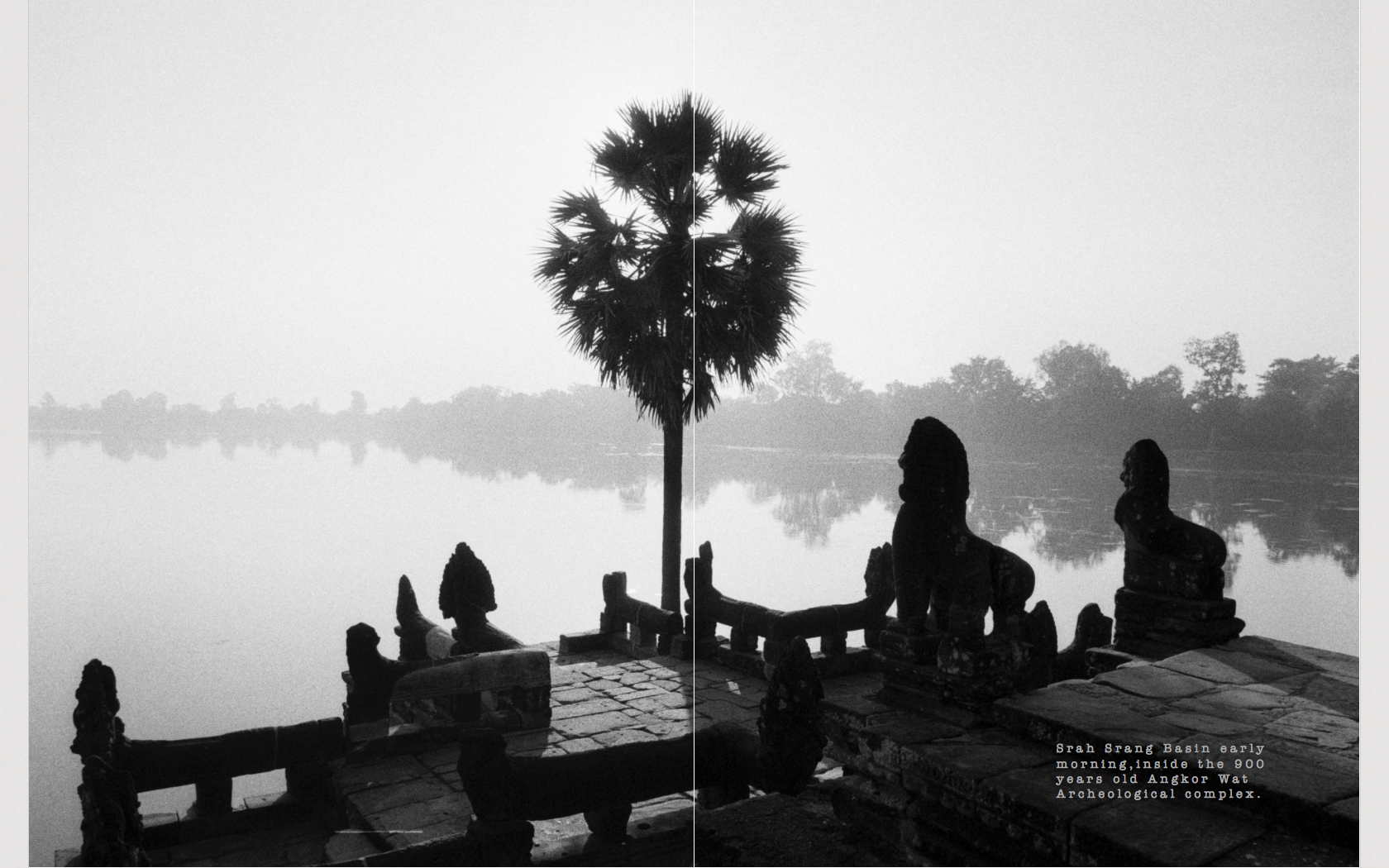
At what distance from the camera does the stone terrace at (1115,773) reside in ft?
9.49

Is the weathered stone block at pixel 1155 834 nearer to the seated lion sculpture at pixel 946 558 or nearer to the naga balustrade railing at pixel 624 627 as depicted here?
the seated lion sculpture at pixel 946 558

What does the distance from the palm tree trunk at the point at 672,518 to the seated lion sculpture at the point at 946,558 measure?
520cm

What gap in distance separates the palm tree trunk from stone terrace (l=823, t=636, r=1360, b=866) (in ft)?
17.1

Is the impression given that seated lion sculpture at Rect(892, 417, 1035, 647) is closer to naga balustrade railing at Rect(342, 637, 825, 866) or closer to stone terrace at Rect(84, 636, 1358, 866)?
stone terrace at Rect(84, 636, 1358, 866)

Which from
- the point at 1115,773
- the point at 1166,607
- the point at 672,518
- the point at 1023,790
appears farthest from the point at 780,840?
the point at 672,518

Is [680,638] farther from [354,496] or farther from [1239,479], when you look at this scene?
[1239,479]

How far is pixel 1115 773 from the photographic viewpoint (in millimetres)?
3291

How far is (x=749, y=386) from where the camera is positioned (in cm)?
917

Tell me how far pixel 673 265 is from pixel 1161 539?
5200mm

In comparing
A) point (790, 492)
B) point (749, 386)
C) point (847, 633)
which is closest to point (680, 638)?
point (847, 633)

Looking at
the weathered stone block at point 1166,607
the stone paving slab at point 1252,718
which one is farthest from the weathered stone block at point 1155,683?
the weathered stone block at point 1166,607

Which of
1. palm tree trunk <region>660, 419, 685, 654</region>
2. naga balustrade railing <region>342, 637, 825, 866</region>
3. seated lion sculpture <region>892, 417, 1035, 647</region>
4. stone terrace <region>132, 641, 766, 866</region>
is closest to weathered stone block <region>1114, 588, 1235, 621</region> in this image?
seated lion sculpture <region>892, 417, 1035, 647</region>

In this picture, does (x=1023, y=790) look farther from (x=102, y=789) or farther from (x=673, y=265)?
(x=673, y=265)

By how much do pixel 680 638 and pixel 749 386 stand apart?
8.98ft
